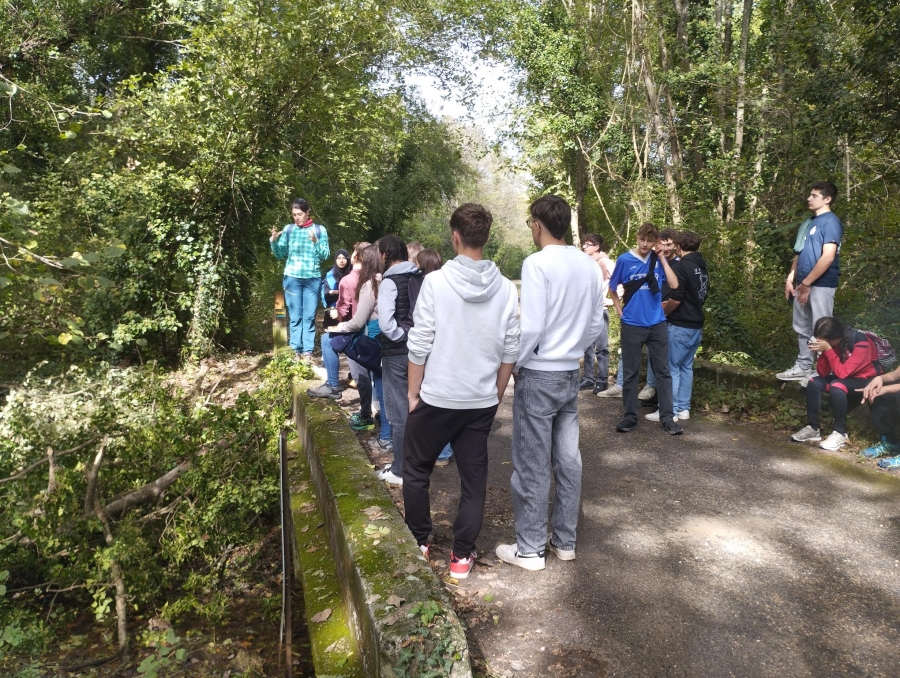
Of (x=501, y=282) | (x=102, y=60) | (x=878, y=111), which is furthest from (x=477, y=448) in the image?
(x=102, y=60)

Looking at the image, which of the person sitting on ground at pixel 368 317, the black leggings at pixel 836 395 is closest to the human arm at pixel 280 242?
the person sitting on ground at pixel 368 317

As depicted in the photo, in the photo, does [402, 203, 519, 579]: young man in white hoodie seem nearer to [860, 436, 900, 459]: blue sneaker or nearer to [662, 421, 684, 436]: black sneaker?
[662, 421, 684, 436]: black sneaker

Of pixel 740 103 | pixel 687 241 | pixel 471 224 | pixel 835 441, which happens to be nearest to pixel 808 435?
pixel 835 441

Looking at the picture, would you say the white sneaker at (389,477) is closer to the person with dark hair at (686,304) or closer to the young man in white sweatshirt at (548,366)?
the young man in white sweatshirt at (548,366)

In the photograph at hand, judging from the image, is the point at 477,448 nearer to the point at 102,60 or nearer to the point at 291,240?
the point at 291,240

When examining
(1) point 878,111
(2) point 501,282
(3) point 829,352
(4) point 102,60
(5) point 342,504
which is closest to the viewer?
(2) point 501,282

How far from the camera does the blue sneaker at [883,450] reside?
5961 millimetres

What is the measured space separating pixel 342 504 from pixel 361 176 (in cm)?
1456

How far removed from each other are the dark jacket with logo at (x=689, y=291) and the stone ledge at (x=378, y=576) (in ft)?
A: 12.5

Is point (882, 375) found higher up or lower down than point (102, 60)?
lower down

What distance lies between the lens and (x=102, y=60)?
47.2 ft

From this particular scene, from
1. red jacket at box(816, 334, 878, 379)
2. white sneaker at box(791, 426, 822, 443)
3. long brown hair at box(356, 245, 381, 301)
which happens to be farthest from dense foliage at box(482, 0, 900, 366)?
long brown hair at box(356, 245, 381, 301)

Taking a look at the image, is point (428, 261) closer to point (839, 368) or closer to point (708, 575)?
point (708, 575)

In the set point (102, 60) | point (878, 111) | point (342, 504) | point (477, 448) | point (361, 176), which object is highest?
point (102, 60)
